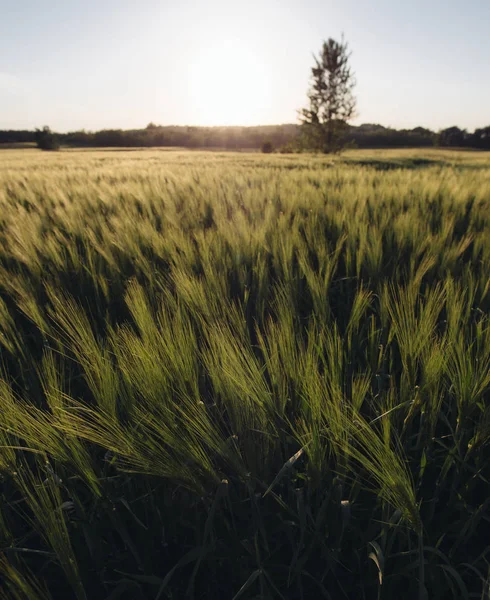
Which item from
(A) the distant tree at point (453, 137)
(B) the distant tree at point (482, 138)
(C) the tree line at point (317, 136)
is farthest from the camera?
(A) the distant tree at point (453, 137)

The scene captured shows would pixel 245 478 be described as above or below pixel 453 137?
below

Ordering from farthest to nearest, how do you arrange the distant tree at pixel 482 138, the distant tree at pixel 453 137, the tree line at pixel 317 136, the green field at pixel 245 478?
the distant tree at pixel 453 137, the distant tree at pixel 482 138, the tree line at pixel 317 136, the green field at pixel 245 478

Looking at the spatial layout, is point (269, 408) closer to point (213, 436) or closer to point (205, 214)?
point (213, 436)

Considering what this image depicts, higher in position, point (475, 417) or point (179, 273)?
point (179, 273)

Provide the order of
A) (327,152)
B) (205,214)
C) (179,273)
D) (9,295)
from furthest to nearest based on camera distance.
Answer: (327,152)
(205,214)
(9,295)
(179,273)

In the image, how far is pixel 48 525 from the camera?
53 cm

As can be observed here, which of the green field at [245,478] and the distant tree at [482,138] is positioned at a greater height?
the distant tree at [482,138]

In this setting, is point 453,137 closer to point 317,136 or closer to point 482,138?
point 482,138

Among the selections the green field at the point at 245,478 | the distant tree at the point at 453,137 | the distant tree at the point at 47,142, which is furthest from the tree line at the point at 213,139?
the green field at the point at 245,478

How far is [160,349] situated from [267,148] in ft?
140

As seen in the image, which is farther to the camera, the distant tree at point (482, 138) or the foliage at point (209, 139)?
the foliage at point (209, 139)

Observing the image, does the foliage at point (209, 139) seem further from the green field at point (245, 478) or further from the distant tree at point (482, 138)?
the green field at point (245, 478)

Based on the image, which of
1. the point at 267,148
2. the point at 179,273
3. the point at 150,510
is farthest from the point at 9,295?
the point at 267,148

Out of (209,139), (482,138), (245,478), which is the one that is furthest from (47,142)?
(482,138)
